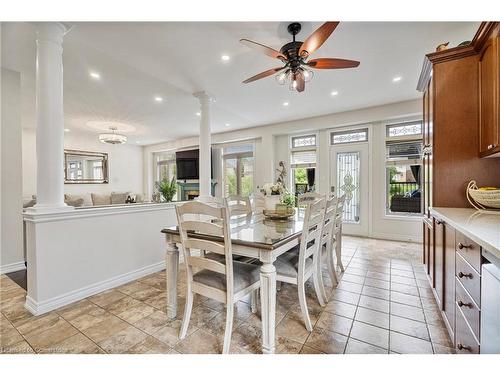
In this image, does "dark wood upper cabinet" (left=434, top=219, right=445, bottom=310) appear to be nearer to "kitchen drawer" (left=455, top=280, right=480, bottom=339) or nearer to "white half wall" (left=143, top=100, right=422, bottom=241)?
"kitchen drawer" (left=455, top=280, right=480, bottom=339)

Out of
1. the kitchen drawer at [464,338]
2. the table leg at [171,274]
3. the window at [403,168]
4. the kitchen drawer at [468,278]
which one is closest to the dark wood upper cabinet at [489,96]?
the kitchen drawer at [468,278]

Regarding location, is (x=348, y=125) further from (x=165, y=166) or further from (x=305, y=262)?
(x=165, y=166)

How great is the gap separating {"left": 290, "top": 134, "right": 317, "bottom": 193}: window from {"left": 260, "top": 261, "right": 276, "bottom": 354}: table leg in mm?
4430

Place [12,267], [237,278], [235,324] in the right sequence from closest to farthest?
[237,278], [235,324], [12,267]

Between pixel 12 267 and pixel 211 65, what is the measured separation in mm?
3759

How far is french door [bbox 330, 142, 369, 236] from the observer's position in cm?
502

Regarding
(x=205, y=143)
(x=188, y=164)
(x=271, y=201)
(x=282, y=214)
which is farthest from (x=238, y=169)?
(x=282, y=214)

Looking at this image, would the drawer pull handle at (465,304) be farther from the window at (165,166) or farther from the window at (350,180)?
the window at (165,166)

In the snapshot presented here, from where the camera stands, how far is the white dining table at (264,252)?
150cm

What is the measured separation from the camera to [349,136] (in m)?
5.20

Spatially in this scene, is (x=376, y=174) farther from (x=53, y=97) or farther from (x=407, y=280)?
(x=53, y=97)
